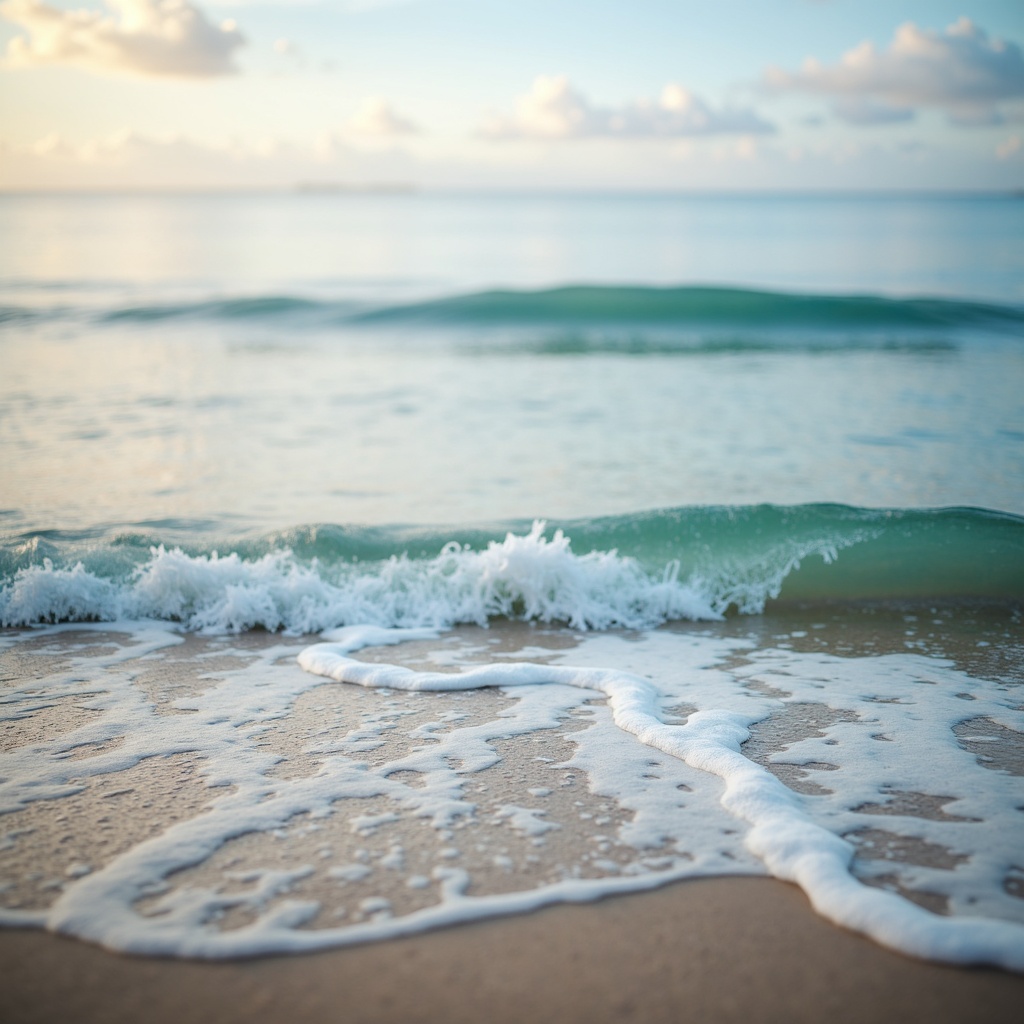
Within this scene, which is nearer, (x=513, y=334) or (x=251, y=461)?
(x=251, y=461)

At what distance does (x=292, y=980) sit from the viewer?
6.52ft

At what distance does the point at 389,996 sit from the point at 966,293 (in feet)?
64.7

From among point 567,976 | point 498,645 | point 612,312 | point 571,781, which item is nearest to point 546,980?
point 567,976

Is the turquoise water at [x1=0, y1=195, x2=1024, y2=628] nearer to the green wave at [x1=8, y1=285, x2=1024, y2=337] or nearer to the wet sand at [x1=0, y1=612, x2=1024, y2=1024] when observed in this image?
the green wave at [x1=8, y1=285, x2=1024, y2=337]

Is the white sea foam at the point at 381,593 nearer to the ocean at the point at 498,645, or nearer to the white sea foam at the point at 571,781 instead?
the ocean at the point at 498,645

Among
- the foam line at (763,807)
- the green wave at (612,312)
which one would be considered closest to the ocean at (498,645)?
the foam line at (763,807)

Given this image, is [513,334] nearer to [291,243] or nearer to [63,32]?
[63,32]

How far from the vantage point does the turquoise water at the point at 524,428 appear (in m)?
5.57

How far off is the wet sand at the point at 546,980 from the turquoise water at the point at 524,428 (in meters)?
2.85

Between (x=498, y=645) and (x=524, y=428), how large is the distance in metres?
4.41

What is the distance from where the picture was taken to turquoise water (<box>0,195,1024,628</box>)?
18.3ft

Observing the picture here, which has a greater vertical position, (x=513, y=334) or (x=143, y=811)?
(x=513, y=334)

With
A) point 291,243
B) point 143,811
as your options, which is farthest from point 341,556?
point 291,243

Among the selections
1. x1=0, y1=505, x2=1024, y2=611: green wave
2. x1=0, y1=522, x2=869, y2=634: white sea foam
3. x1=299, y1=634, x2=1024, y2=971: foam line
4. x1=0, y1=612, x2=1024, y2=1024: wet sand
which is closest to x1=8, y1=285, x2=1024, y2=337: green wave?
x1=0, y1=505, x2=1024, y2=611: green wave
